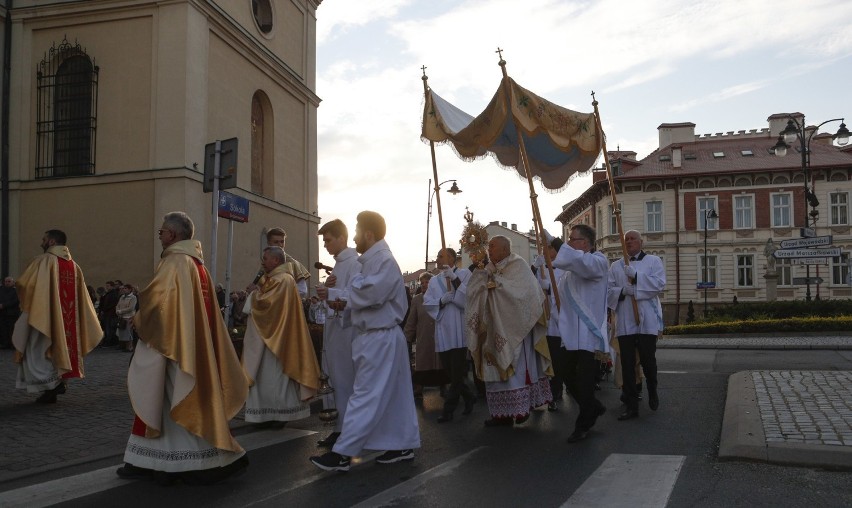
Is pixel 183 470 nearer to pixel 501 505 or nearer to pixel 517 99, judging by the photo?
pixel 501 505

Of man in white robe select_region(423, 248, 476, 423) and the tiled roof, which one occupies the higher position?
the tiled roof

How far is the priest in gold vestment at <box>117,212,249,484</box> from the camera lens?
5.06 metres

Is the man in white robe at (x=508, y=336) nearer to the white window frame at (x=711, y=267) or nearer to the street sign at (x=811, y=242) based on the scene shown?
the street sign at (x=811, y=242)

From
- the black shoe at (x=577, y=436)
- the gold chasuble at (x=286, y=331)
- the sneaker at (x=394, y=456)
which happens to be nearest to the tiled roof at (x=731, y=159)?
the black shoe at (x=577, y=436)

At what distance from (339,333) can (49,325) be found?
14.3ft

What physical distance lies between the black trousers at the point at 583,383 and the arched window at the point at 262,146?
17129mm

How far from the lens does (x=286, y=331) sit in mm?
7207

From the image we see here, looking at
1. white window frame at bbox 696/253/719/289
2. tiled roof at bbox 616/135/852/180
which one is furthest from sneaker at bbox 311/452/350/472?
tiled roof at bbox 616/135/852/180

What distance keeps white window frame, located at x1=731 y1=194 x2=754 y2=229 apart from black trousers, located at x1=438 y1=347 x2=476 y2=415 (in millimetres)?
44782

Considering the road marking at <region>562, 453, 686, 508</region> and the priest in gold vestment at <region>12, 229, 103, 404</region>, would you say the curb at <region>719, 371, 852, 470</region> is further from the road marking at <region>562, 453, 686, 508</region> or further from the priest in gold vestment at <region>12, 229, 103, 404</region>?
the priest in gold vestment at <region>12, 229, 103, 404</region>

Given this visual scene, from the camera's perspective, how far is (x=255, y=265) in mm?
21734

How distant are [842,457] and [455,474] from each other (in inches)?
107

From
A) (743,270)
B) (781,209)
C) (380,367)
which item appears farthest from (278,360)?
(781,209)

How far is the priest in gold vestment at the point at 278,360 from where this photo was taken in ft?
23.4
